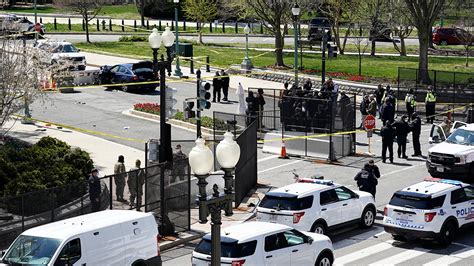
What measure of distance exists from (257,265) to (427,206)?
5880 mm

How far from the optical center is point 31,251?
65.4ft

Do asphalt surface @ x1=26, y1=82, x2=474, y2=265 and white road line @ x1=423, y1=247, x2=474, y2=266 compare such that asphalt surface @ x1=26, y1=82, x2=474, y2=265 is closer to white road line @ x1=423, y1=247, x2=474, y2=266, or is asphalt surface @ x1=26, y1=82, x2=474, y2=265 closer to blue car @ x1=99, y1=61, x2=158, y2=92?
white road line @ x1=423, y1=247, x2=474, y2=266

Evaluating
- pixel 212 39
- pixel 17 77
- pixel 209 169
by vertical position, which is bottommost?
pixel 212 39

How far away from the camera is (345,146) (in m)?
35.4

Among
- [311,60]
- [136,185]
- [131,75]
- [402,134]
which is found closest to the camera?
[136,185]

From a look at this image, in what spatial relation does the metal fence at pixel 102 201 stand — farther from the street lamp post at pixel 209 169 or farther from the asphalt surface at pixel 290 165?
the street lamp post at pixel 209 169

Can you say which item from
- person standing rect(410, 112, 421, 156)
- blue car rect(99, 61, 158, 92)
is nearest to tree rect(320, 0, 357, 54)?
blue car rect(99, 61, 158, 92)

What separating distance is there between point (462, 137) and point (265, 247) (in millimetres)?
12821

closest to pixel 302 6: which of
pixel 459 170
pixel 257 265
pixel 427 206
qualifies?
pixel 459 170

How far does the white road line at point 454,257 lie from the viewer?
23.6 metres

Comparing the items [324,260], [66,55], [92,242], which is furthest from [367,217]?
[66,55]

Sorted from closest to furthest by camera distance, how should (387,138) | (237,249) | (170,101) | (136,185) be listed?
1. (237,249)
2. (136,185)
3. (170,101)
4. (387,138)

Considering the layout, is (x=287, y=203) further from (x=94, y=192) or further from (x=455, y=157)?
(x=455, y=157)

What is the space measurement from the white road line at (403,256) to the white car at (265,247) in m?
2.07
